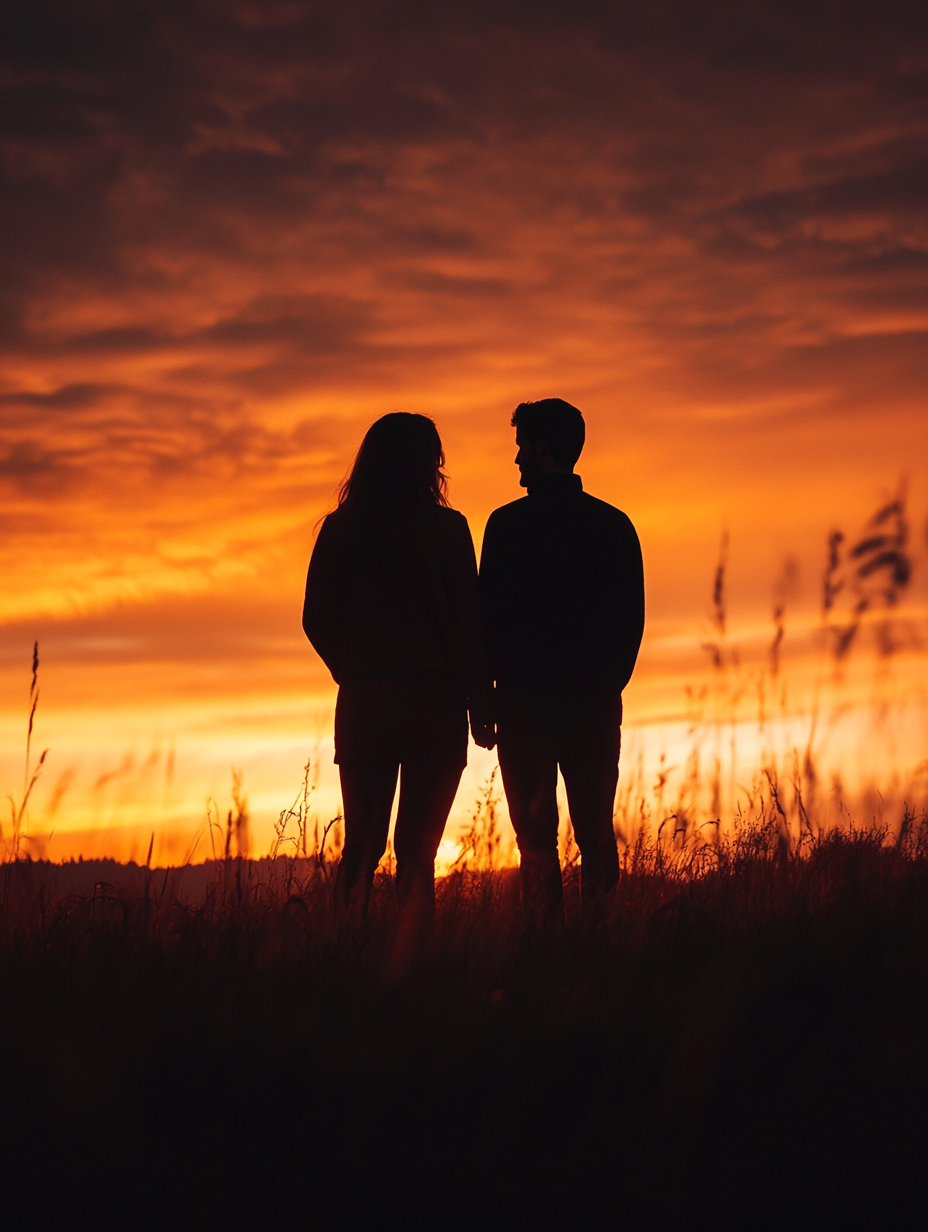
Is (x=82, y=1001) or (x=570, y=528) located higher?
(x=570, y=528)

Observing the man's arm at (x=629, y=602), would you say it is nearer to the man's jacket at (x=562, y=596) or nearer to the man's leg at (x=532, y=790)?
the man's jacket at (x=562, y=596)

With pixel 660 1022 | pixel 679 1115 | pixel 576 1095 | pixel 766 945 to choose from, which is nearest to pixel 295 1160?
pixel 576 1095

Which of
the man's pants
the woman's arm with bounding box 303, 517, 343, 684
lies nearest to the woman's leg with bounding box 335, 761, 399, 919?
the woman's arm with bounding box 303, 517, 343, 684

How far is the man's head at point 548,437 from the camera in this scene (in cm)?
360

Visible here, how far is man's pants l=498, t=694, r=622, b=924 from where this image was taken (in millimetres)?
3449

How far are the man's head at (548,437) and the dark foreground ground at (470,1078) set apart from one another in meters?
1.54

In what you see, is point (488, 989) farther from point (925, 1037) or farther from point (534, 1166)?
point (925, 1037)

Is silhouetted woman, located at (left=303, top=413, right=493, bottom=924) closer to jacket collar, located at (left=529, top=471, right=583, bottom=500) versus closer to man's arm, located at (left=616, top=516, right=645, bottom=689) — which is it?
jacket collar, located at (left=529, top=471, right=583, bottom=500)

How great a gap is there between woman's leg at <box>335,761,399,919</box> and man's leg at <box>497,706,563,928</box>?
422mm

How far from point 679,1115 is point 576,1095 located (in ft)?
0.61

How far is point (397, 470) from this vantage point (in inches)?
133

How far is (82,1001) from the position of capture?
2.27 metres

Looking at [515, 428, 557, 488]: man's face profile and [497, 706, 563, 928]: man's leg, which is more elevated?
[515, 428, 557, 488]: man's face profile

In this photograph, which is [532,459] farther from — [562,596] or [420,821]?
[420,821]
